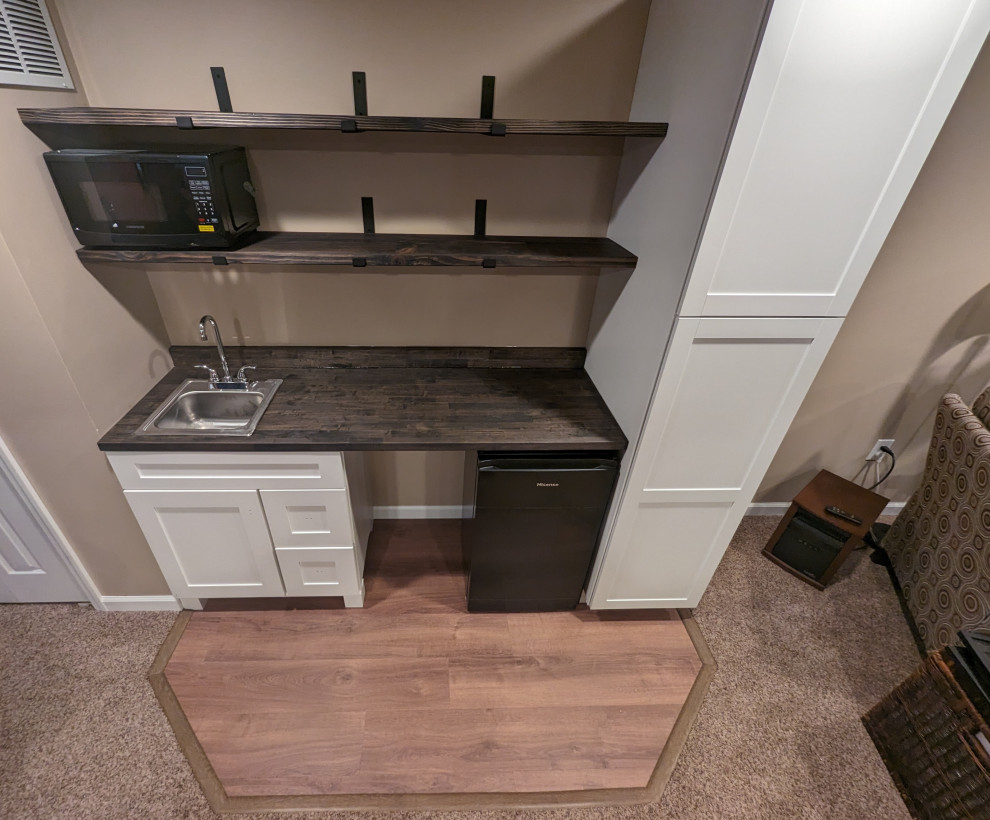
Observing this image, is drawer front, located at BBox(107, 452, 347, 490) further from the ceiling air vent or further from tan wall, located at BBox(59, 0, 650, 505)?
the ceiling air vent

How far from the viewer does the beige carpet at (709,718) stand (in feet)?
4.87

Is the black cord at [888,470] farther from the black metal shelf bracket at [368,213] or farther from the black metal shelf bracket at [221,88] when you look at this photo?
the black metal shelf bracket at [221,88]

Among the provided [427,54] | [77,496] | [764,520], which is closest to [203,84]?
[427,54]

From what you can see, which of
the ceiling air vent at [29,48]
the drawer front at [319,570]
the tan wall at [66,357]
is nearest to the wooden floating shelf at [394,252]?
the tan wall at [66,357]

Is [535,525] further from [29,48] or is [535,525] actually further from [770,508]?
[29,48]

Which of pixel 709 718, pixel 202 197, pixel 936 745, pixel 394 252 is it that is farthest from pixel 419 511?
pixel 936 745

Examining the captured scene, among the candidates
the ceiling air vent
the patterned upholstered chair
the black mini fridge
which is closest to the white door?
the ceiling air vent

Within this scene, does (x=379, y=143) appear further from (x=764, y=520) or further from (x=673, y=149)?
(x=764, y=520)

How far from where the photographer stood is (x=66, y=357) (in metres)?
1.42

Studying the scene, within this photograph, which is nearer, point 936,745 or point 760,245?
point 760,245

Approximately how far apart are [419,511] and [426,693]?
2.97 feet

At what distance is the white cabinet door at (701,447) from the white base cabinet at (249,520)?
1.01 m

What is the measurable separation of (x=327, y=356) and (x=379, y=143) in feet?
2.70

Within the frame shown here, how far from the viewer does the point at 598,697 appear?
179 cm
